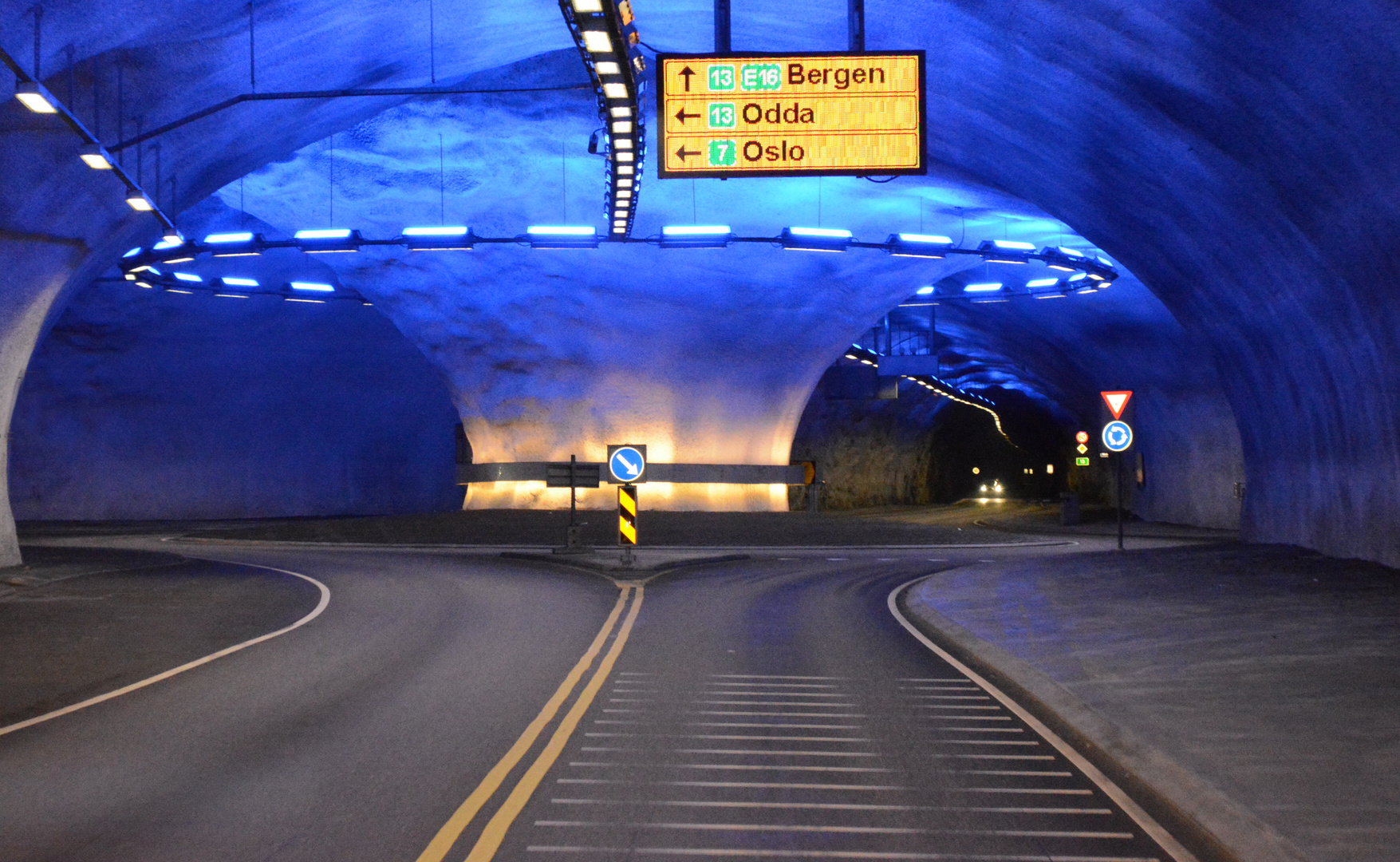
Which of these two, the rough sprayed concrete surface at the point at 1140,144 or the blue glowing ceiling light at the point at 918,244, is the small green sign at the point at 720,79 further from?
the blue glowing ceiling light at the point at 918,244

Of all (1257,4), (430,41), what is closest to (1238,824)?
(1257,4)

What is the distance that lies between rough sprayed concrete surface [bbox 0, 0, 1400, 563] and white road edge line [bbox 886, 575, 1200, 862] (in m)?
6.32

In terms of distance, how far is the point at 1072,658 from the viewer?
1120cm

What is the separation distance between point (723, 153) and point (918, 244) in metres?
20.3

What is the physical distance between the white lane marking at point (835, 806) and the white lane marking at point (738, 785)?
321 mm

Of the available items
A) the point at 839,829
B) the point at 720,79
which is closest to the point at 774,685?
the point at 839,829

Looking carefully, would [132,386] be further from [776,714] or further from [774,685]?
[776,714]

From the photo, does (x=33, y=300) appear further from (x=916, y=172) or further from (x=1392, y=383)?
(x=1392, y=383)

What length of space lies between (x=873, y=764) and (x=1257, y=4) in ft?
26.4

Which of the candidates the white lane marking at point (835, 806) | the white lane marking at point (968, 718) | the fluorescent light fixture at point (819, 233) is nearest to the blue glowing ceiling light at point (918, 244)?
the fluorescent light fixture at point (819, 233)

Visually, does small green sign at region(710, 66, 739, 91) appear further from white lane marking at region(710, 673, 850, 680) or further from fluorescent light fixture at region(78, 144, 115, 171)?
fluorescent light fixture at region(78, 144, 115, 171)

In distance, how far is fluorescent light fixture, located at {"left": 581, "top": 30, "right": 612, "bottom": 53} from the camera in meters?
12.1

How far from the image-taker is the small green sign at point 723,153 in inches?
527

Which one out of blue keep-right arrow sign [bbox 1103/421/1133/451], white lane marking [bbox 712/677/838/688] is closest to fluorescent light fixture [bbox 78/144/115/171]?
white lane marking [bbox 712/677/838/688]
